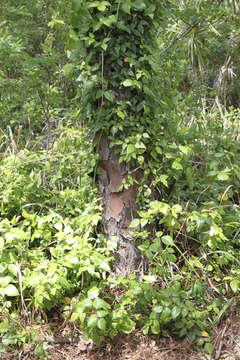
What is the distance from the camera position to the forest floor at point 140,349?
6.25 feet

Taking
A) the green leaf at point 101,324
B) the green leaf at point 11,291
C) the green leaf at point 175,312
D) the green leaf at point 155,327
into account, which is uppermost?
the green leaf at point 11,291

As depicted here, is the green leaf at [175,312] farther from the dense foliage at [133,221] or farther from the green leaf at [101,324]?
the green leaf at [101,324]

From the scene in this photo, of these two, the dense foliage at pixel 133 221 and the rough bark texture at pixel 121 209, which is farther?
the rough bark texture at pixel 121 209

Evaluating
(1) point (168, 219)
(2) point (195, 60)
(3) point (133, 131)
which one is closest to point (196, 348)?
(1) point (168, 219)

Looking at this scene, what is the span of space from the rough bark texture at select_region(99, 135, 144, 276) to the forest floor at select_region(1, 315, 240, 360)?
446 mm

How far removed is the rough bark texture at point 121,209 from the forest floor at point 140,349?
0.45 meters

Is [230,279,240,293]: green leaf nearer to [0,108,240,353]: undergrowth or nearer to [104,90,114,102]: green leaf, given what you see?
[0,108,240,353]: undergrowth

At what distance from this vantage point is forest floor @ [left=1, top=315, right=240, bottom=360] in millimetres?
1906

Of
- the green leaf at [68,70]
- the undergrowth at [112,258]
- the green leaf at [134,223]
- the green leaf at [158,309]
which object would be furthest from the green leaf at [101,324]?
the green leaf at [68,70]

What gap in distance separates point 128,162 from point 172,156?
0.99 feet

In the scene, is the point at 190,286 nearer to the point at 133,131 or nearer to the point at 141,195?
the point at 141,195

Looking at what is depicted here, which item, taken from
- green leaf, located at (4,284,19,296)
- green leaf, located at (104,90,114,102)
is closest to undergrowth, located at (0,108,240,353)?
green leaf, located at (4,284,19,296)

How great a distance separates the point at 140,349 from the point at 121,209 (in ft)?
2.80

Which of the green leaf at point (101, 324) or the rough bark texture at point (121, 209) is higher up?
Answer: the rough bark texture at point (121, 209)
